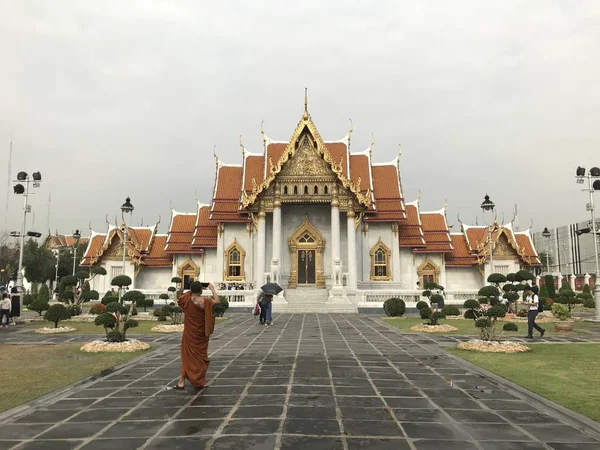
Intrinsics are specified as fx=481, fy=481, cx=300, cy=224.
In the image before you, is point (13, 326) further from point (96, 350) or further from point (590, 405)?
point (590, 405)

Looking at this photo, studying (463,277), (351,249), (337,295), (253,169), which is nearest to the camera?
(337,295)

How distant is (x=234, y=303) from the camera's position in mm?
28547

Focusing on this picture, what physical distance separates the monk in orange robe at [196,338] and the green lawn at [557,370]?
5.03 m

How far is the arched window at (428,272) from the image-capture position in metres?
34.7

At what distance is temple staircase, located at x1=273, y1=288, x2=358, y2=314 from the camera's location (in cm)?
2716

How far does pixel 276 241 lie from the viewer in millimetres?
29703

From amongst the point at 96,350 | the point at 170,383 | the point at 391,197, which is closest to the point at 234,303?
the point at 391,197

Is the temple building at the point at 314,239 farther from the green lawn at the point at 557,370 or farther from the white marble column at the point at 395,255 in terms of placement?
the green lawn at the point at 557,370

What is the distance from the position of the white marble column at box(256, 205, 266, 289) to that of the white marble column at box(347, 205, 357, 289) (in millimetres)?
5355

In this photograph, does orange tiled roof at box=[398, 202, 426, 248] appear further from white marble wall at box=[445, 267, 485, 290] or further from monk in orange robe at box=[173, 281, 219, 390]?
monk in orange robe at box=[173, 281, 219, 390]

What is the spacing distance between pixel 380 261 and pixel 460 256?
6930mm

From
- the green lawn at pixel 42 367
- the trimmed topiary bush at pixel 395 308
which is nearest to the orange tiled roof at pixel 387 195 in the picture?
the trimmed topiary bush at pixel 395 308

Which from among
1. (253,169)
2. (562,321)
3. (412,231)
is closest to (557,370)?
(562,321)

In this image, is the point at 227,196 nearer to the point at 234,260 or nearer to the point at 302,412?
the point at 234,260
